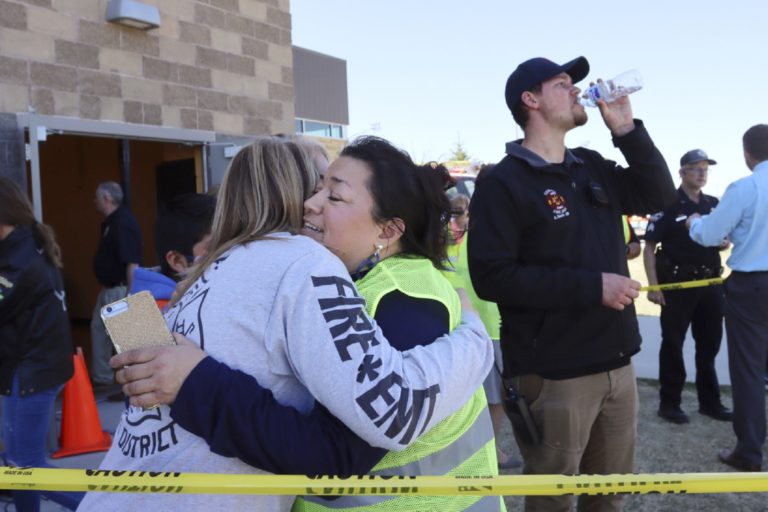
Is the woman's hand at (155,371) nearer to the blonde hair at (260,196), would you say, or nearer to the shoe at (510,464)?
the blonde hair at (260,196)

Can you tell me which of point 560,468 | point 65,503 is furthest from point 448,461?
point 65,503

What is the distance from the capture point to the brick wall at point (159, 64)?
5332 mm

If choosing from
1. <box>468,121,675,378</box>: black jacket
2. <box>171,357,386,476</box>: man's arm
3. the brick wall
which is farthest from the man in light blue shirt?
the brick wall

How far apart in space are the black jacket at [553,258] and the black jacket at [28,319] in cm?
231

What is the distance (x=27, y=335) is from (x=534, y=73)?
2.83 meters

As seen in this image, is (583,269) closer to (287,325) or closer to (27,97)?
(287,325)

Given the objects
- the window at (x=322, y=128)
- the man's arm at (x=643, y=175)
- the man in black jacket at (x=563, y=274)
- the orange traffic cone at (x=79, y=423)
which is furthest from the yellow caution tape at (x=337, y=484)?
the window at (x=322, y=128)

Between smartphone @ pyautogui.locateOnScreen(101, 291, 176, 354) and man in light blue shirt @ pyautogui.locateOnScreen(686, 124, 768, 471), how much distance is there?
4.05m

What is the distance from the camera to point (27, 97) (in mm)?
5281

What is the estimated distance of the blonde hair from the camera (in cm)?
151

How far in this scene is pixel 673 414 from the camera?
550 cm

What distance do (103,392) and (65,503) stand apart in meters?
3.75

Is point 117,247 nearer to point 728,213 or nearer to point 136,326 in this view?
point 728,213

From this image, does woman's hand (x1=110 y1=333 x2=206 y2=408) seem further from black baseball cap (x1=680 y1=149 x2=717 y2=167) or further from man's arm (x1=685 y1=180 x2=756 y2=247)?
black baseball cap (x1=680 y1=149 x2=717 y2=167)
